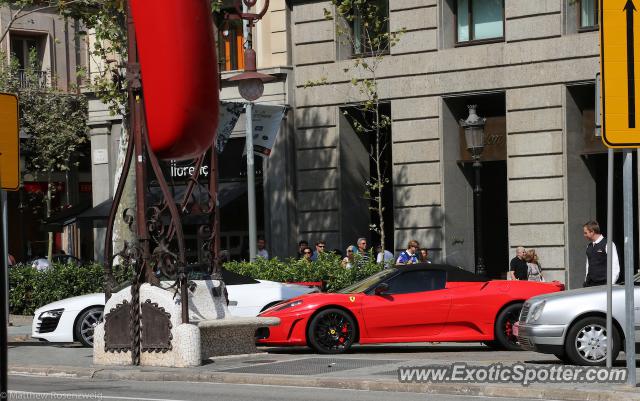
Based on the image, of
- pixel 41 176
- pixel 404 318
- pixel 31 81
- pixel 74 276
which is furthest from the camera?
pixel 41 176

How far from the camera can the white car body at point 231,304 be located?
830 inches

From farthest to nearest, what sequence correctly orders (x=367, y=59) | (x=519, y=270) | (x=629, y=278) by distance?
A: (x=367, y=59), (x=519, y=270), (x=629, y=278)

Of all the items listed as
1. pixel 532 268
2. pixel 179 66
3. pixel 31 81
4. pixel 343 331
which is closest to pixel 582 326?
pixel 343 331

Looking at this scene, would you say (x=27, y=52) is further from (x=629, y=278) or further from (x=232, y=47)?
(x=629, y=278)

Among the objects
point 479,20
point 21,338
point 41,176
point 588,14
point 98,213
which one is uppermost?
point 479,20

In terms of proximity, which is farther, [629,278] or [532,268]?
[532,268]

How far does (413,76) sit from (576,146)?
14.8 ft

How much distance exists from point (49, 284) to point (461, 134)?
10.3 meters

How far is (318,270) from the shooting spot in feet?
80.0

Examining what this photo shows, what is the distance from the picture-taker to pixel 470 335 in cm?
1847

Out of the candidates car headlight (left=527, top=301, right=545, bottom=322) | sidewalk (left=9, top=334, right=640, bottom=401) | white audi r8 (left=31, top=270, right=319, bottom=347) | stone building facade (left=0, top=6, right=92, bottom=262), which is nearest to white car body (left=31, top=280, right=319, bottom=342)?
white audi r8 (left=31, top=270, right=319, bottom=347)

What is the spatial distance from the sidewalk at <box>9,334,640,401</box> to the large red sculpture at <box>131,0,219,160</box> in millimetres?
6912

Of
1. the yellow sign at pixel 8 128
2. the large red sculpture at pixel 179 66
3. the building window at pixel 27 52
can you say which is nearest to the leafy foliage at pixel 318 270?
the yellow sign at pixel 8 128

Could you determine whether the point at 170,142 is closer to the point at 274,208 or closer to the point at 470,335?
the point at 470,335
